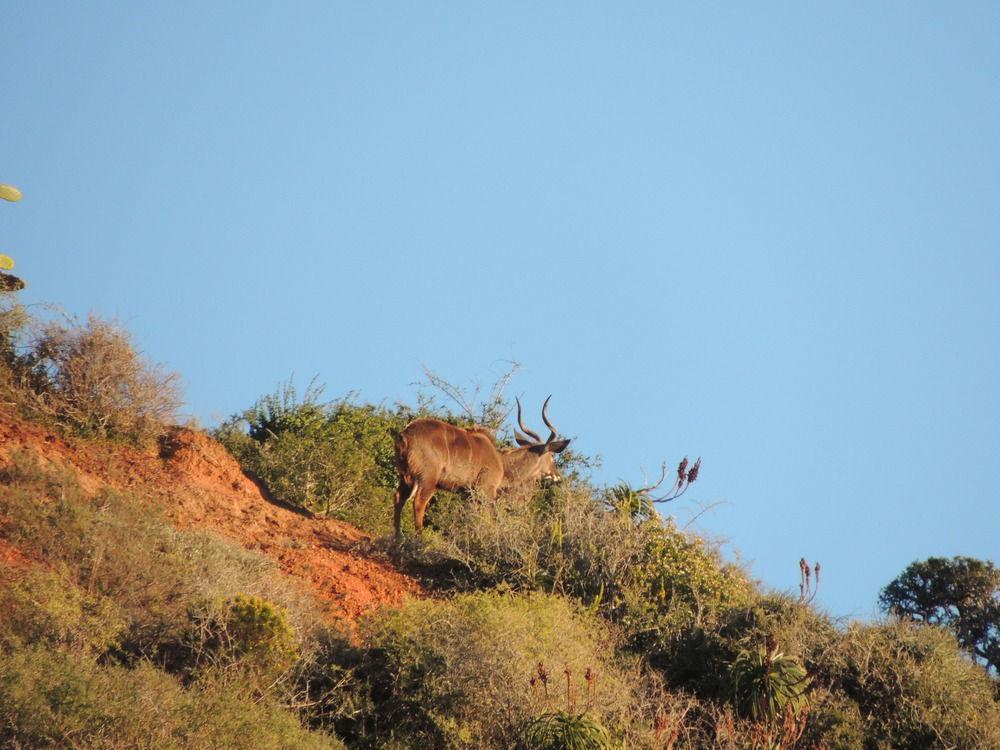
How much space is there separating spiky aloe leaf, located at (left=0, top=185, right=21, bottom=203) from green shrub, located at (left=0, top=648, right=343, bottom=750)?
6.95 metres

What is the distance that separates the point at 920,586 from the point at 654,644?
11499 mm

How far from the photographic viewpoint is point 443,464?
18.4 metres

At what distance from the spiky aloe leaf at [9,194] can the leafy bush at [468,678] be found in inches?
291

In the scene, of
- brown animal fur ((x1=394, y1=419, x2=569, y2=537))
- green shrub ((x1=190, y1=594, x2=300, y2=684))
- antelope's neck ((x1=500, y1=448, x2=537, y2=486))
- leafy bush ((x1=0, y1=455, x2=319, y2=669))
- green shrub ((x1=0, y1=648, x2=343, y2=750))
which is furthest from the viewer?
antelope's neck ((x1=500, y1=448, x2=537, y2=486))

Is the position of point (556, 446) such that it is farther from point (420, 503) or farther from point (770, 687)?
point (770, 687)

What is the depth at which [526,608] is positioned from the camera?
13578 mm

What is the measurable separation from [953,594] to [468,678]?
15119 mm

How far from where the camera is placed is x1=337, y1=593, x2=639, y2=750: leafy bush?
1165 cm

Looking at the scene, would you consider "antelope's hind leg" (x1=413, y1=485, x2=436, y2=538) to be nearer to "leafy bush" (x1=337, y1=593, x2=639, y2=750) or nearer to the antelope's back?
the antelope's back

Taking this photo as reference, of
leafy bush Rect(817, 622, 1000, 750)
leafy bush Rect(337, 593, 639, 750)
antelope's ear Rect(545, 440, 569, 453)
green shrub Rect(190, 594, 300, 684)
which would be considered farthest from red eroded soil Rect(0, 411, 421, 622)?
leafy bush Rect(817, 622, 1000, 750)

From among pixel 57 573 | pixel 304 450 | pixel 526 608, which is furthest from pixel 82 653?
pixel 304 450

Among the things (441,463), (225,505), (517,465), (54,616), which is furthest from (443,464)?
(54,616)

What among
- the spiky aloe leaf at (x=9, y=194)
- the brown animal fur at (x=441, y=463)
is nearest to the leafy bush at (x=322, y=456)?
the brown animal fur at (x=441, y=463)

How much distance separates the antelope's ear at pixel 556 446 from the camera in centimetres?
2125
